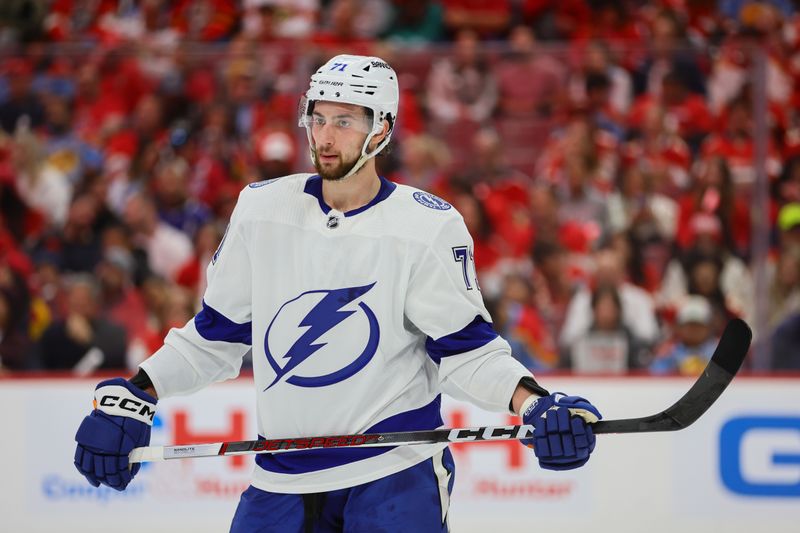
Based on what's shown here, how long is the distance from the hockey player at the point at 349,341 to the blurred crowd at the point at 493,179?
2926 millimetres

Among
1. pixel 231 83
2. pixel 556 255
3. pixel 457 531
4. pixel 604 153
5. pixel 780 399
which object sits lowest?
pixel 457 531

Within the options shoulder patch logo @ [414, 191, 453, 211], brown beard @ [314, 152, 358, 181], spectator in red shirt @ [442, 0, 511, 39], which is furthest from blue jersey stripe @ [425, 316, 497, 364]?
spectator in red shirt @ [442, 0, 511, 39]

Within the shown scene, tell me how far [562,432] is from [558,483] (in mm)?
2432

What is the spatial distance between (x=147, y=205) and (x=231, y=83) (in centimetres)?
72

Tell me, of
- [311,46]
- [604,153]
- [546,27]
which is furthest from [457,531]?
[546,27]

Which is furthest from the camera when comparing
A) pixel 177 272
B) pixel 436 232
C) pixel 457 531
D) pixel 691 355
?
pixel 177 272

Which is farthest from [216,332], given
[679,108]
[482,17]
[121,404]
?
[482,17]

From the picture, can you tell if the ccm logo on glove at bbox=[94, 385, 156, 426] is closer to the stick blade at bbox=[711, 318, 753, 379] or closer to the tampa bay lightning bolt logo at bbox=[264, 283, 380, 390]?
the tampa bay lightning bolt logo at bbox=[264, 283, 380, 390]

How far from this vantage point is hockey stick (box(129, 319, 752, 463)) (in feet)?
8.64

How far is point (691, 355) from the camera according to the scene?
5.66m

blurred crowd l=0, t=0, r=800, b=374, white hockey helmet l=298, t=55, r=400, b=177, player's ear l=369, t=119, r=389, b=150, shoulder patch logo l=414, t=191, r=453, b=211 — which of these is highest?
white hockey helmet l=298, t=55, r=400, b=177

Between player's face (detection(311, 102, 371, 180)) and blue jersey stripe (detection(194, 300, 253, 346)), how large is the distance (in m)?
0.40

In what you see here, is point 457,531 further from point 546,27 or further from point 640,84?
point 546,27

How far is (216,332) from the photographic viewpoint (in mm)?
2861
